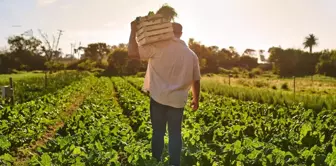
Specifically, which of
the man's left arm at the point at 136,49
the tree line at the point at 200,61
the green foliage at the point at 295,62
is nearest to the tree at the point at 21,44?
the tree line at the point at 200,61

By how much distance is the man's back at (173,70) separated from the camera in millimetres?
5223

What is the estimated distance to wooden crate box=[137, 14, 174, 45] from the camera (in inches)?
196

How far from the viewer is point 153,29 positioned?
16.5 ft

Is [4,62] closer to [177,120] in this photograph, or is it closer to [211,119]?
[211,119]

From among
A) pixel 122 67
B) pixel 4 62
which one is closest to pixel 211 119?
pixel 122 67

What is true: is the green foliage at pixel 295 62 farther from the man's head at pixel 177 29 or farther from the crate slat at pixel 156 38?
the crate slat at pixel 156 38

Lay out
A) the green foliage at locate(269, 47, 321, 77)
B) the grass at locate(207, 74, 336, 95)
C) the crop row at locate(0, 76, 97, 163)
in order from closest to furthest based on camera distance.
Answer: the crop row at locate(0, 76, 97, 163) < the grass at locate(207, 74, 336, 95) < the green foliage at locate(269, 47, 321, 77)

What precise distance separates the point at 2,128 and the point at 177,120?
5.77 m

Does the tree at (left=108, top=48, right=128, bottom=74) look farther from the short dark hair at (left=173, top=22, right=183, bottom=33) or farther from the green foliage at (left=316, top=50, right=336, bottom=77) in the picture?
the short dark hair at (left=173, top=22, right=183, bottom=33)

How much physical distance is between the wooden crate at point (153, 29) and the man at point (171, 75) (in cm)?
12

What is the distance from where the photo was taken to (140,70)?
240ft


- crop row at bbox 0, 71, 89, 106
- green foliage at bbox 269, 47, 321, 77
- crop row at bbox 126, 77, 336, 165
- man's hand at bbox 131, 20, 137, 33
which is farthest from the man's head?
green foliage at bbox 269, 47, 321, 77

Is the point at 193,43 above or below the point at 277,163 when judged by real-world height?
above

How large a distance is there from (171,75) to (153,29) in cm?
62
